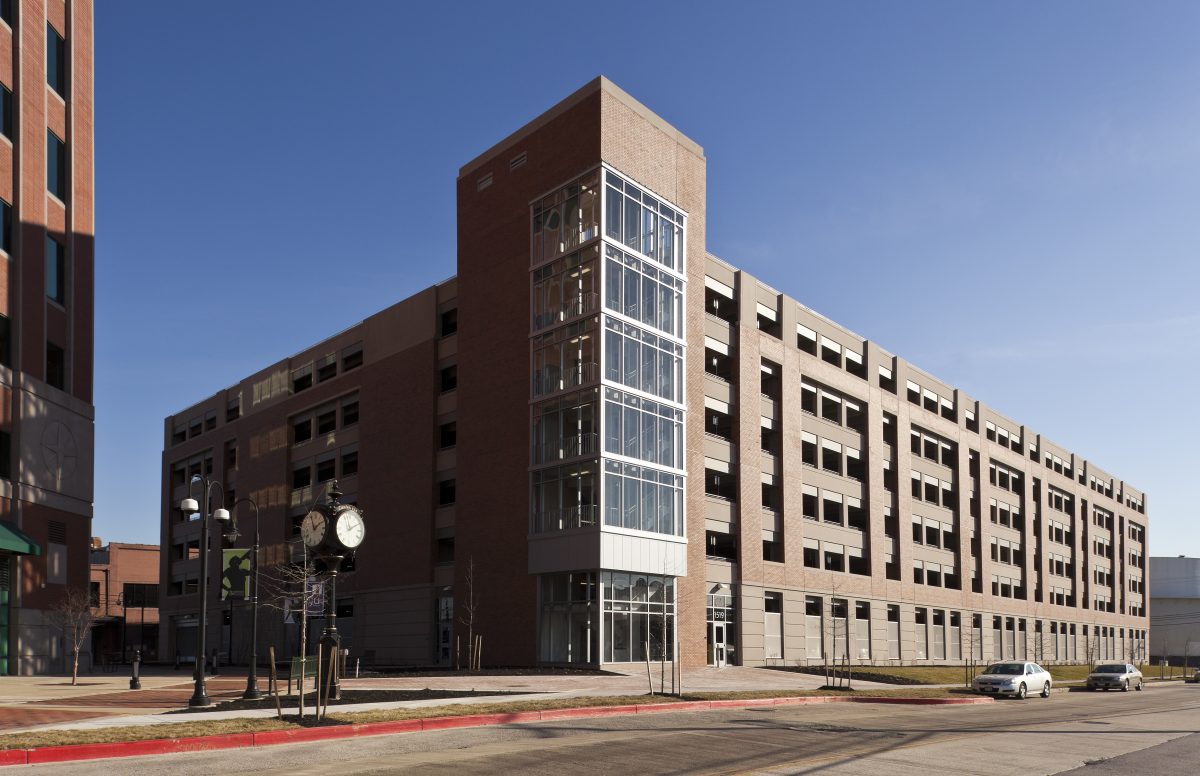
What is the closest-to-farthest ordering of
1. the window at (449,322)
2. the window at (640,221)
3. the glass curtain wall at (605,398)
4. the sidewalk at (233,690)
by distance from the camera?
the sidewalk at (233,690), the glass curtain wall at (605,398), the window at (640,221), the window at (449,322)

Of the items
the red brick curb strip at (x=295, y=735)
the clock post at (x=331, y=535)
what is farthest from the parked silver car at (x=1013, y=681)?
the clock post at (x=331, y=535)

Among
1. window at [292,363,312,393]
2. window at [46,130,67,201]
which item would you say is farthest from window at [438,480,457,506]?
window at [46,130,67,201]

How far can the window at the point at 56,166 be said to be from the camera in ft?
154

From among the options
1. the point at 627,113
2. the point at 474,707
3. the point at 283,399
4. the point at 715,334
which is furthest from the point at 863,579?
the point at 474,707

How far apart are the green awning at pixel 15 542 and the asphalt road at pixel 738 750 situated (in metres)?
25.1

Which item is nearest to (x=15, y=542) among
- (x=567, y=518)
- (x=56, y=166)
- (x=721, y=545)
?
(x=56, y=166)

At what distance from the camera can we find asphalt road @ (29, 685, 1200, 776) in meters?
15.5

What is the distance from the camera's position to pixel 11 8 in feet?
144

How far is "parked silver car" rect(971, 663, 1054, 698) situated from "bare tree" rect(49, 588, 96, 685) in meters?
35.1

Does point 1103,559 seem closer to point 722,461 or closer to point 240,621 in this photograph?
point 722,461

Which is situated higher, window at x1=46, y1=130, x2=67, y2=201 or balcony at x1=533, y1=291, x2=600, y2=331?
window at x1=46, y1=130, x2=67, y2=201

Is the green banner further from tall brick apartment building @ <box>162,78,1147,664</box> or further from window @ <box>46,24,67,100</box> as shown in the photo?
window @ <box>46,24,67,100</box>

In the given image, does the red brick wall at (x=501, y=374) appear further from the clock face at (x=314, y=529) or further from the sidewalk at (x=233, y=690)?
the clock face at (x=314, y=529)

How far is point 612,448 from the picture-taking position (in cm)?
4972
